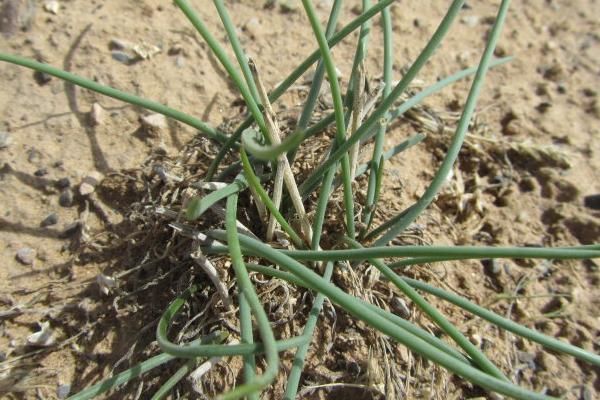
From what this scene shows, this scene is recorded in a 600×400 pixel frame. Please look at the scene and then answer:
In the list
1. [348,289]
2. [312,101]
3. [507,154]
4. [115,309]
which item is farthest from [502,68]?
[115,309]

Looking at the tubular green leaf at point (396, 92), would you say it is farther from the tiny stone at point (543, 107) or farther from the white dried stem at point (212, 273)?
the tiny stone at point (543, 107)

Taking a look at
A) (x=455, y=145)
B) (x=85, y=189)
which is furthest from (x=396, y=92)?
(x=85, y=189)

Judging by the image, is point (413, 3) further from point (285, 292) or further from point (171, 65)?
point (285, 292)

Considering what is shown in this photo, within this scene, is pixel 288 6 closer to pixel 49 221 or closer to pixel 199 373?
pixel 49 221

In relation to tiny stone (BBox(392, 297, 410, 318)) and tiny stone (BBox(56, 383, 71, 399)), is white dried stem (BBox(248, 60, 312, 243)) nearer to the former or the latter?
tiny stone (BBox(392, 297, 410, 318))

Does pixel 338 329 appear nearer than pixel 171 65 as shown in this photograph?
Yes

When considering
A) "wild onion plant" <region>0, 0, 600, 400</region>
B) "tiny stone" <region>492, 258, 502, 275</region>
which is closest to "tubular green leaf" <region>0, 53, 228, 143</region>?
"wild onion plant" <region>0, 0, 600, 400</region>
